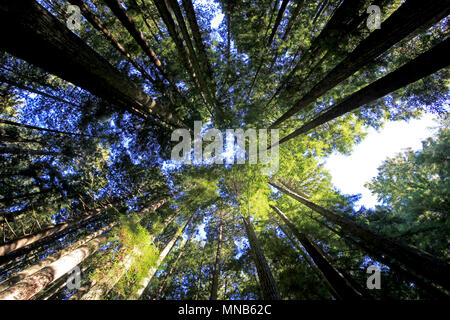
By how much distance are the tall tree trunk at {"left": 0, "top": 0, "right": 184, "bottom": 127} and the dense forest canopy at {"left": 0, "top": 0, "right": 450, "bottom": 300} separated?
3 centimetres

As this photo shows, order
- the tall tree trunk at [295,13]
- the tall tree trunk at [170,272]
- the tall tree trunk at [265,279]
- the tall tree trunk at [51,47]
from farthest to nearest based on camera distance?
the tall tree trunk at [170,272] < the tall tree trunk at [295,13] < the tall tree trunk at [265,279] < the tall tree trunk at [51,47]

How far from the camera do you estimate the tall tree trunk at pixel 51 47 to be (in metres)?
1.79

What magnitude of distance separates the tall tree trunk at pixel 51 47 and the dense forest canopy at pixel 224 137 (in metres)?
0.03

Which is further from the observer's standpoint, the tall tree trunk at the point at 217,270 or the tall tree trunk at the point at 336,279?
the tall tree trunk at the point at 217,270

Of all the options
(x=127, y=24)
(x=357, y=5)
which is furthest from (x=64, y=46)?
(x=357, y=5)

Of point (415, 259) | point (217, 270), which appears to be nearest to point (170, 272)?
point (217, 270)

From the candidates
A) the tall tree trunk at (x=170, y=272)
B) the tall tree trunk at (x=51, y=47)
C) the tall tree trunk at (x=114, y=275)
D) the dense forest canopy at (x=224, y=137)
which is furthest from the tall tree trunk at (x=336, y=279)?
the tall tree trunk at (x=170, y=272)

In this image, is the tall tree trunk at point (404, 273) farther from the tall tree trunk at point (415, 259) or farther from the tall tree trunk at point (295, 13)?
the tall tree trunk at point (295, 13)

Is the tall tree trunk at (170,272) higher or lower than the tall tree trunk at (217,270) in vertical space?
lower

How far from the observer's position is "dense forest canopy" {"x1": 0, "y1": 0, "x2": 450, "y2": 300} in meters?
3.69

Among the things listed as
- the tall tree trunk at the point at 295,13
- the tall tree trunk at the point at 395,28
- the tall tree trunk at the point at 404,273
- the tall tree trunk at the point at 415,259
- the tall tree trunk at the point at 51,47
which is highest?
the tall tree trunk at the point at 295,13

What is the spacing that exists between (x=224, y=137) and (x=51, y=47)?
23.7ft

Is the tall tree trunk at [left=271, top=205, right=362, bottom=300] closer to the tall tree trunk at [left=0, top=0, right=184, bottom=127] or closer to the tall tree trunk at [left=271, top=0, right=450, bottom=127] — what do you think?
the tall tree trunk at [left=271, top=0, right=450, bottom=127]
